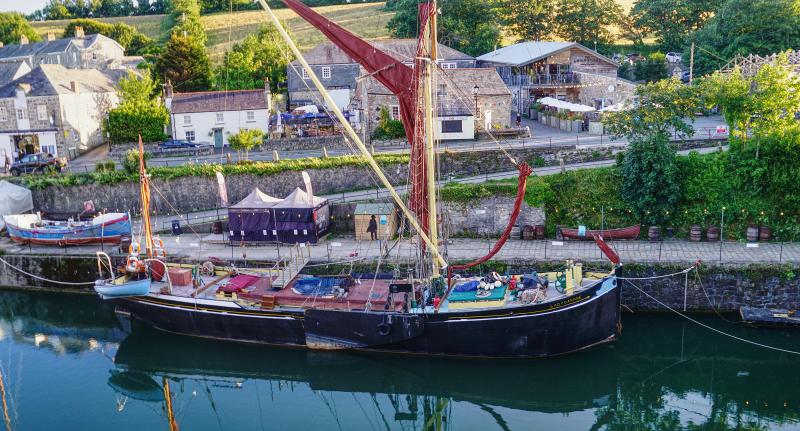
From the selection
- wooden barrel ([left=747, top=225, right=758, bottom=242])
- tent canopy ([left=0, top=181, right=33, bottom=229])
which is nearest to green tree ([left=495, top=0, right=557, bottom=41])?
wooden barrel ([left=747, top=225, right=758, bottom=242])

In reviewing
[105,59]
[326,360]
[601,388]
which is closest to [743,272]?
[601,388]

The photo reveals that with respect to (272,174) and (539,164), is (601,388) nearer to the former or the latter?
(539,164)

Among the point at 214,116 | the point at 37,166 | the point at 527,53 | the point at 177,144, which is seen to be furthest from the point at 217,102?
the point at 527,53

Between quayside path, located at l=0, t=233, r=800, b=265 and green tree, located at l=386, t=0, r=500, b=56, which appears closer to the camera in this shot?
quayside path, located at l=0, t=233, r=800, b=265

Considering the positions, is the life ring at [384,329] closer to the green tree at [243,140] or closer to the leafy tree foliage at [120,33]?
the green tree at [243,140]

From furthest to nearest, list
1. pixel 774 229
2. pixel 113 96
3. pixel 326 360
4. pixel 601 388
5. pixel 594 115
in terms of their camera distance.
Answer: pixel 113 96 < pixel 594 115 < pixel 774 229 < pixel 326 360 < pixel 601 388

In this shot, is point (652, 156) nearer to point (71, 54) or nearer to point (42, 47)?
point (71, 54)

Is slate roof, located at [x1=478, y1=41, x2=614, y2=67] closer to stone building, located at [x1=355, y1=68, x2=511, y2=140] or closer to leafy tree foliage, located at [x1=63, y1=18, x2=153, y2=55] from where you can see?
stone building, located at [x1=355, y1=68, x2=511, y2=140]
